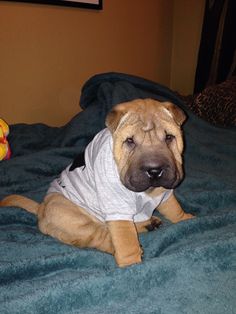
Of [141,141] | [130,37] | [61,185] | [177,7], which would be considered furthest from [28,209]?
[177,7]

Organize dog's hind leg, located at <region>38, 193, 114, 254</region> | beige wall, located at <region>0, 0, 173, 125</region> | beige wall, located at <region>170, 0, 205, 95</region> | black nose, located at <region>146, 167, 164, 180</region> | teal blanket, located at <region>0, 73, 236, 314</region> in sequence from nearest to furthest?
1. teal blanket, located at <region>0, 73, 236, 314</region>
2. black nose, located at <region>146, 167, 164, 180</region>
3. dog's hind leg, located at <region>38, 193, 114, 254</region>
4. beige wall, located at <region>0, 0, 173, 125</region>
5. beige wall, located at <region>170, 0, 205, 95</region>

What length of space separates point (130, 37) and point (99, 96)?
1.80 metres

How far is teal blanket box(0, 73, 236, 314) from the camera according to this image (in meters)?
1.01

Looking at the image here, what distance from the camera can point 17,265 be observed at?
120cm

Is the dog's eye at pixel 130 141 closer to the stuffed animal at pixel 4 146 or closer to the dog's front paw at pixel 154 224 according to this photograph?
the dog's front paw at pixel 154 224

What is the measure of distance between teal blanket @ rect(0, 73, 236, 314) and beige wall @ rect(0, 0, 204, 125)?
3.02ft

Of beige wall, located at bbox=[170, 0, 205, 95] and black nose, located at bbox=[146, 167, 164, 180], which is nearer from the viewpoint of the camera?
black nose, located at bbox=[146, 167, 164, 180]

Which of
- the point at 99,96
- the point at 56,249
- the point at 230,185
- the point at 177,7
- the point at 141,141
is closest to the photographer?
the point at 141,141

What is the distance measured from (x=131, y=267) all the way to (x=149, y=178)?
1.10 ft

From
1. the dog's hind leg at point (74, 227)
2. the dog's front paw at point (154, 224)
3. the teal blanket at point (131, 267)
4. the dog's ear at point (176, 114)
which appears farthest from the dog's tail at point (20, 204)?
the dog's ear at point (176, 114)

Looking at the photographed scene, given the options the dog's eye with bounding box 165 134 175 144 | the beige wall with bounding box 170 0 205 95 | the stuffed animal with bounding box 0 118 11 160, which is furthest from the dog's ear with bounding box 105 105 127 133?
the beige wall with bounding box 170 0 205 95

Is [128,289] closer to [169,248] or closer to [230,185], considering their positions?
[169,248]

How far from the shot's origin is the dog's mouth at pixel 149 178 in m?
1.23

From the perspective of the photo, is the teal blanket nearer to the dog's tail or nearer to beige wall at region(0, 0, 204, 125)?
the dog's tail
